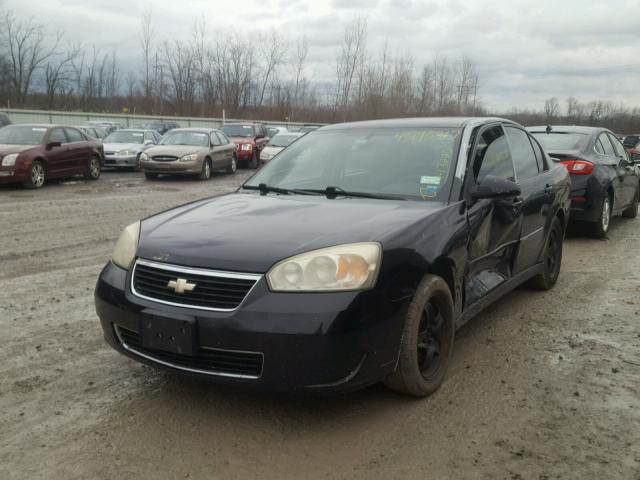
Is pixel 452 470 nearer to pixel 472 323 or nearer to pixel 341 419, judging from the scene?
pixel 341 419

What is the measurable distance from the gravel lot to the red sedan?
373 inches

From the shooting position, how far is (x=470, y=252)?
3.68 m

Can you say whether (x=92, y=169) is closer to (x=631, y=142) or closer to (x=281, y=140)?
(x=281, y=140)

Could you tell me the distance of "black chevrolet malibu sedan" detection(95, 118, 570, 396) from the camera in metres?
2.69

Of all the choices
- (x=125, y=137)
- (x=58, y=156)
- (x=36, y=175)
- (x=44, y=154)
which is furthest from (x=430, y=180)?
(x=125, y=137)

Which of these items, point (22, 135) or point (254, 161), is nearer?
point (22, 135)

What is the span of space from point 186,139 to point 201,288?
1593cm

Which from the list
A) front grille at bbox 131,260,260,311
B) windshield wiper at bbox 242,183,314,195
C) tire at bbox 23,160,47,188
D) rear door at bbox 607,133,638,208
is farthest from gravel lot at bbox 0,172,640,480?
tire at bbox 23,160,47,188

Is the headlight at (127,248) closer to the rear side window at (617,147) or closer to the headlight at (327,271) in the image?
the headlight at (327,271)

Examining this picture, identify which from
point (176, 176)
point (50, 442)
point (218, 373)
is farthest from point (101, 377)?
point (176, 176)

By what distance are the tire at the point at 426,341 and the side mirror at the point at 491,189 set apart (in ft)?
2.51

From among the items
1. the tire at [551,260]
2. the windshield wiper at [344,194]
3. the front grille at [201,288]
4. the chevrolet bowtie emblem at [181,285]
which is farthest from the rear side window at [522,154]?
the chevrolet bowtie emblem at [181,285]

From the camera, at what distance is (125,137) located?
20.9 meters

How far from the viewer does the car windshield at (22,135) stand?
45.9ft
